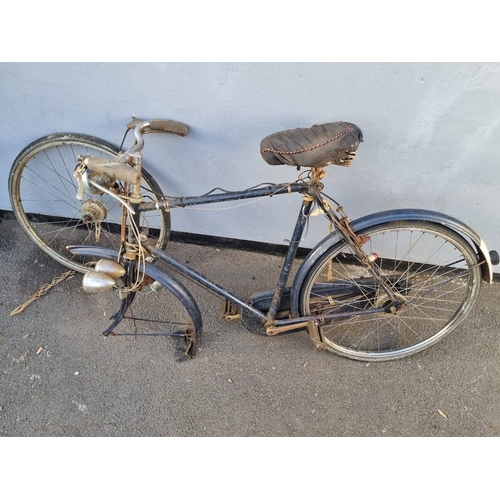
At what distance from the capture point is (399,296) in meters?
2.28

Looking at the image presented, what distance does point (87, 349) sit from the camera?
265 cm

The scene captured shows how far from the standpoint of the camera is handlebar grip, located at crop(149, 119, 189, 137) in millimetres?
2115

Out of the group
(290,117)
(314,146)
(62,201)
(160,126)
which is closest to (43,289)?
(62,201)

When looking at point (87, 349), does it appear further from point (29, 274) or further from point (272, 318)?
point (272, 318)

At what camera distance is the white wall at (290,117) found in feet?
6.83

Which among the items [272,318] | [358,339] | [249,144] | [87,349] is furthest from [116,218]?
[358,339]

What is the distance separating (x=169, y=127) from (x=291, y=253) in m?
0.99

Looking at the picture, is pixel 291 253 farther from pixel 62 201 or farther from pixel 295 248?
pixel 62 201

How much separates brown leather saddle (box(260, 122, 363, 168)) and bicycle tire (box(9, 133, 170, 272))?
2.98 ft

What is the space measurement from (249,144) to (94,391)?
185 centimetres

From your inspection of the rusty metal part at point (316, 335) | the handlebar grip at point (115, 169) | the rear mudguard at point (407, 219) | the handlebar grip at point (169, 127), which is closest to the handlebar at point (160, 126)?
the handlebar grip at point (169, 127)

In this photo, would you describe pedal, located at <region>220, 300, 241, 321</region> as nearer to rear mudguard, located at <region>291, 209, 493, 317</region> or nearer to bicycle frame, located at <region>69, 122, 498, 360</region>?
bicycle frame, located at <region>69, 122, 498, 360</region>

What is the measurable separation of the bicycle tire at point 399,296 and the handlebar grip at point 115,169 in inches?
41.2

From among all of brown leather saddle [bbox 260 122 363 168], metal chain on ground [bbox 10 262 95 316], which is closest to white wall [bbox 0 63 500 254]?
brown leather saddle [bbox 260 122 363 168]
